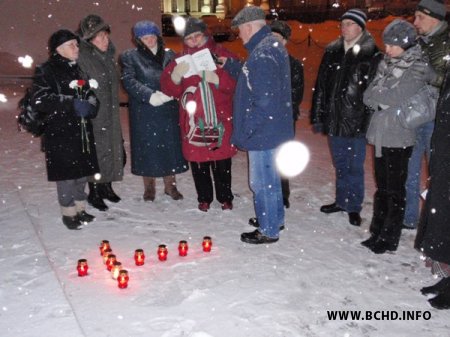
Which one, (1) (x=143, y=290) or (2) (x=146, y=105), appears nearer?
(1) (x=143, y=290)

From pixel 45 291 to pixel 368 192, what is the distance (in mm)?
4641

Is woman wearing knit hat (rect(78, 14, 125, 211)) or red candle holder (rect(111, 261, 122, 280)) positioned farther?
woman wearing knit hat (rect(78, 14, 125, 211))

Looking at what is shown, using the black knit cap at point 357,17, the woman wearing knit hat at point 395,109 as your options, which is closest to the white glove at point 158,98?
the black knit cap at point 357,17

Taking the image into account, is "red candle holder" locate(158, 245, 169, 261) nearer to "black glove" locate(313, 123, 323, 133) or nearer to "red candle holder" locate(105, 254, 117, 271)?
"red candle holder" locate(105, 254, 117, 271)

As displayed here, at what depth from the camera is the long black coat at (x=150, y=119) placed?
19.7 feet

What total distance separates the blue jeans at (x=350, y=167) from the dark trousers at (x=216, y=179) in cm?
137

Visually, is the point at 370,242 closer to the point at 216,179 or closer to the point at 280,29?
the point at 216,179

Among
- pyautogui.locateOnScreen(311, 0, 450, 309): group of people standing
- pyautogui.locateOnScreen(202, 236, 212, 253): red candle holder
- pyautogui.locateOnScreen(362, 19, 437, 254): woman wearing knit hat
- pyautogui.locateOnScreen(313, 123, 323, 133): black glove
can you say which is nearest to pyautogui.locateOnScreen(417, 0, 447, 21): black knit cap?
pyautogui.locateOnScreen(311, 0, 450, 309): group of people standing

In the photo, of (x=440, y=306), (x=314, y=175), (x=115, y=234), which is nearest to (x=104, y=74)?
(x=115, y=234)

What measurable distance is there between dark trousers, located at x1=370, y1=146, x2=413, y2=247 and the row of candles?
6.03ft

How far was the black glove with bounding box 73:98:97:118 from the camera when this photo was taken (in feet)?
17.3

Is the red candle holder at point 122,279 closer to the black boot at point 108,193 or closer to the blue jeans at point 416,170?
the black boot at point 108,193

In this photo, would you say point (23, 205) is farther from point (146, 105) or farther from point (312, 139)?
point (312, 139)

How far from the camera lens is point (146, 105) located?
20.4ft
